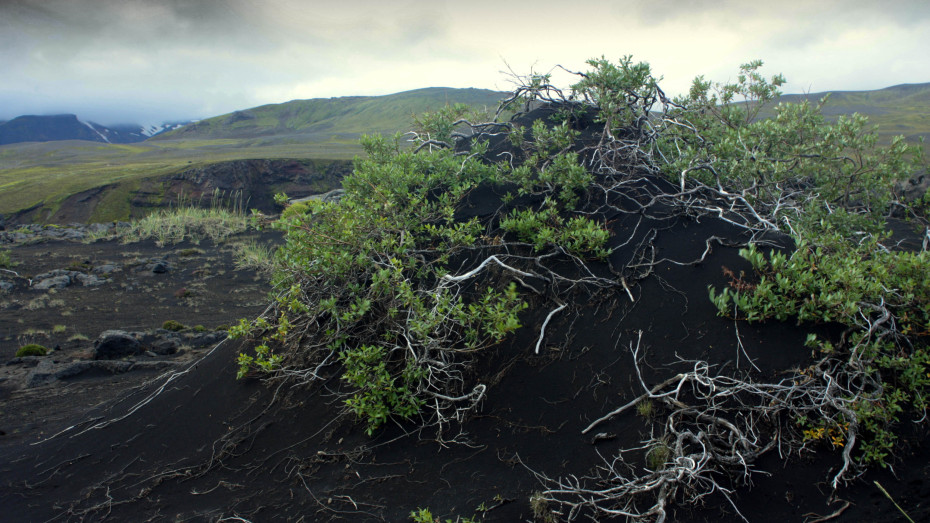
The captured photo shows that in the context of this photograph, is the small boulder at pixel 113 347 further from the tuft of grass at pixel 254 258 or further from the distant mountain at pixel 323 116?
the distant mountain at pixel 323 116

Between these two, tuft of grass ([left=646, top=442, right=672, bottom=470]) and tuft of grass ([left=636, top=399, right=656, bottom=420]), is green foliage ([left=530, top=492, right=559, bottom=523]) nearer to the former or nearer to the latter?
tuft of grass ([left=646, top=442, right=672, bottom=470])

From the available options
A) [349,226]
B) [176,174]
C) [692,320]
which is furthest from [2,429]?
[176,174]

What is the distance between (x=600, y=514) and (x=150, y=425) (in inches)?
186

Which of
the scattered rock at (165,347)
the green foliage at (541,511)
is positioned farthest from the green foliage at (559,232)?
the scattered rock at (165,347)

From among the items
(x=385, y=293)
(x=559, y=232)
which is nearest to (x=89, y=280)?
(x=385, y=293)

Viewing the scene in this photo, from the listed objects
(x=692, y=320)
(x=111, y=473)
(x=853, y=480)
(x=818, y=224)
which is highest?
(x=818, y=224)

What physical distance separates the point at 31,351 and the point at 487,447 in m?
9.29

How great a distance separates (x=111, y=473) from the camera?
446 centimetres

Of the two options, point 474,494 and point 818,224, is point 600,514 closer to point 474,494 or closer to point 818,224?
point 474,494

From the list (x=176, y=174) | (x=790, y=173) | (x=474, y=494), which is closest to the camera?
(x=474, y=494)

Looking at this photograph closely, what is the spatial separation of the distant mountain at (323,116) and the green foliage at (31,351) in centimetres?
8737

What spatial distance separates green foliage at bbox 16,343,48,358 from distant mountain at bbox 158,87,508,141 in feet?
287

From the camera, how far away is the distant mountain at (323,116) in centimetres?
10050

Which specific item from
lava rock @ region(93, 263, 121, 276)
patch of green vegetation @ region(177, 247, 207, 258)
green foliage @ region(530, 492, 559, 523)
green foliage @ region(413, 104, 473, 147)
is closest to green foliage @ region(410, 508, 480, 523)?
green foliage @ region(530, 492, 559, 523)
